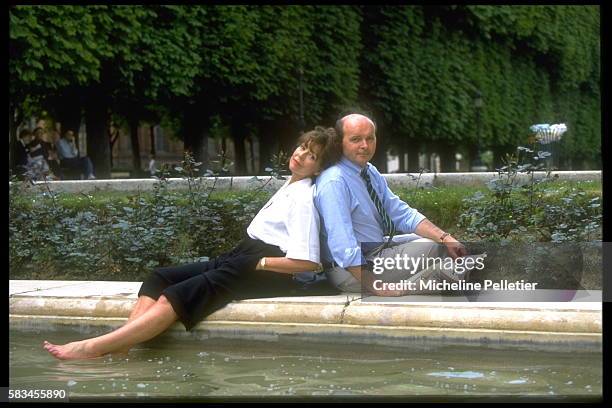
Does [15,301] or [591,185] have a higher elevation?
[591,185]

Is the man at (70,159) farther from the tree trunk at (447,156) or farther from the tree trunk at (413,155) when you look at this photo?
the tree trunk at (447,156)

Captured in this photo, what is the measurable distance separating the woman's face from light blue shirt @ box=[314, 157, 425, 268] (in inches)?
2.8

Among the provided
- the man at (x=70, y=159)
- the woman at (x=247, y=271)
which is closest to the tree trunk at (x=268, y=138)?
the man at (x=70, y=159)

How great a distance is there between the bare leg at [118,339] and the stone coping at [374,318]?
5.1 inches

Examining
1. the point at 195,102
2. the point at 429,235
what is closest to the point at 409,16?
the point at 195,102

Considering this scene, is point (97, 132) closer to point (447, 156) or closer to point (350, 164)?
point (350, 164)

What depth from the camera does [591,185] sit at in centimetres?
899

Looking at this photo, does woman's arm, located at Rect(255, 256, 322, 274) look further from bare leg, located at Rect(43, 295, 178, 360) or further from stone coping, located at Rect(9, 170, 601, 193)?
stone coping, located at Rect(9, 170, 601, 193)

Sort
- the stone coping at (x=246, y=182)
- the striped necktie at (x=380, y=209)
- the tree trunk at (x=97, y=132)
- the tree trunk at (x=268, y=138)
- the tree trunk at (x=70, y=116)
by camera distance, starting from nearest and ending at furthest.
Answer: the striped necktie at (x=380, y=209), the stone coping at (x=246, y=182), the tree trunk at (x=97, y=132), the tree trunk at (x=70, y=116), the tree trunk at (x=268, y=138)

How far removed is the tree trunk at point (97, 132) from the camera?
22250 mm

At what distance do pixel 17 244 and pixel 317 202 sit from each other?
11.4 feet

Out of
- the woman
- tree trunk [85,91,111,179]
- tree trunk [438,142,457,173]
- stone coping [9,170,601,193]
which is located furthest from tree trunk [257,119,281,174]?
the woman
